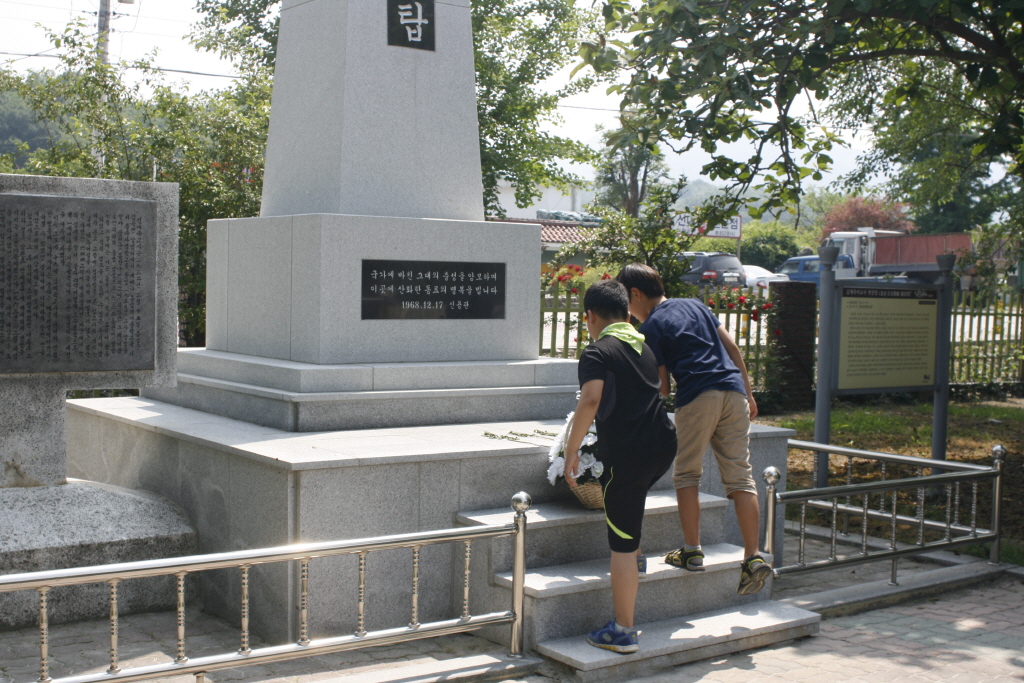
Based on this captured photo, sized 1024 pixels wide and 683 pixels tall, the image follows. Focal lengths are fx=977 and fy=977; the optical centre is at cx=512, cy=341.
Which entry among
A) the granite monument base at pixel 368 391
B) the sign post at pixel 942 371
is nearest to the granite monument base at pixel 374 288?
the granite monument base at pixel 368 391

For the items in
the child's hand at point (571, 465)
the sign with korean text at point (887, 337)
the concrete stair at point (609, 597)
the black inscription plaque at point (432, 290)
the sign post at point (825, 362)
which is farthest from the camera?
the sign with korean text at point (887, 337)

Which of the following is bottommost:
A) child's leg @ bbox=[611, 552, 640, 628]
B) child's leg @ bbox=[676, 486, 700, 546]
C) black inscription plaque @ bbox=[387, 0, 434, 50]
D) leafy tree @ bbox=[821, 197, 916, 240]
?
child's leg @ bbox=[611, 552, 640, 628]

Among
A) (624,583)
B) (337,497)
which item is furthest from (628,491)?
(337,497)

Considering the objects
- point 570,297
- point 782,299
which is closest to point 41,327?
point 570,297

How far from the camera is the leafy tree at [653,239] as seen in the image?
1036 cm

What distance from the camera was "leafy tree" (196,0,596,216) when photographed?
2067 cm

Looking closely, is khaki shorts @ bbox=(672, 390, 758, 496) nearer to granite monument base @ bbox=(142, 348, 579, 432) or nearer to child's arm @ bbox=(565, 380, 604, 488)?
child's arm @ bbox=(565, 380, 604, 488)

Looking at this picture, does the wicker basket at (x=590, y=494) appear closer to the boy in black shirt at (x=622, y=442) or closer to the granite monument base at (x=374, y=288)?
the boy in black shirt at (x=622, y=442)

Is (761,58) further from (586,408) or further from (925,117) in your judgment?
(925,117)

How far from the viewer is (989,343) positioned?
1606cm

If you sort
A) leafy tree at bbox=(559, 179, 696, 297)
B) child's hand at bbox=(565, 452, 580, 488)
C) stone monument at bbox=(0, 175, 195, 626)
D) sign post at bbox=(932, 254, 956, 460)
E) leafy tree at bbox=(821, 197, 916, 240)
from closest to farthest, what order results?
child's hand at bbox=(565, 452, 580, 488) → stone monument at bbox=(0, 175, 195, 626) → sign post at bbox=(932, 254, 956, 460) → leafy tree at bbox=(559, 179, 696, 297) → leafy tree at bbox=(821, 197, 916, 240)

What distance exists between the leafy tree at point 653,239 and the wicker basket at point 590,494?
5.22 metres

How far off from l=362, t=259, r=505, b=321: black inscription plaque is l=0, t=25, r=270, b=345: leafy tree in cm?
615

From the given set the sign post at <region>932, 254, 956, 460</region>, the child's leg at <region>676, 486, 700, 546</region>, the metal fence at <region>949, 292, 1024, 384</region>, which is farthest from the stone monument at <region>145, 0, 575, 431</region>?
the metal fence at <region>949, 292, 1024, 384</region>
